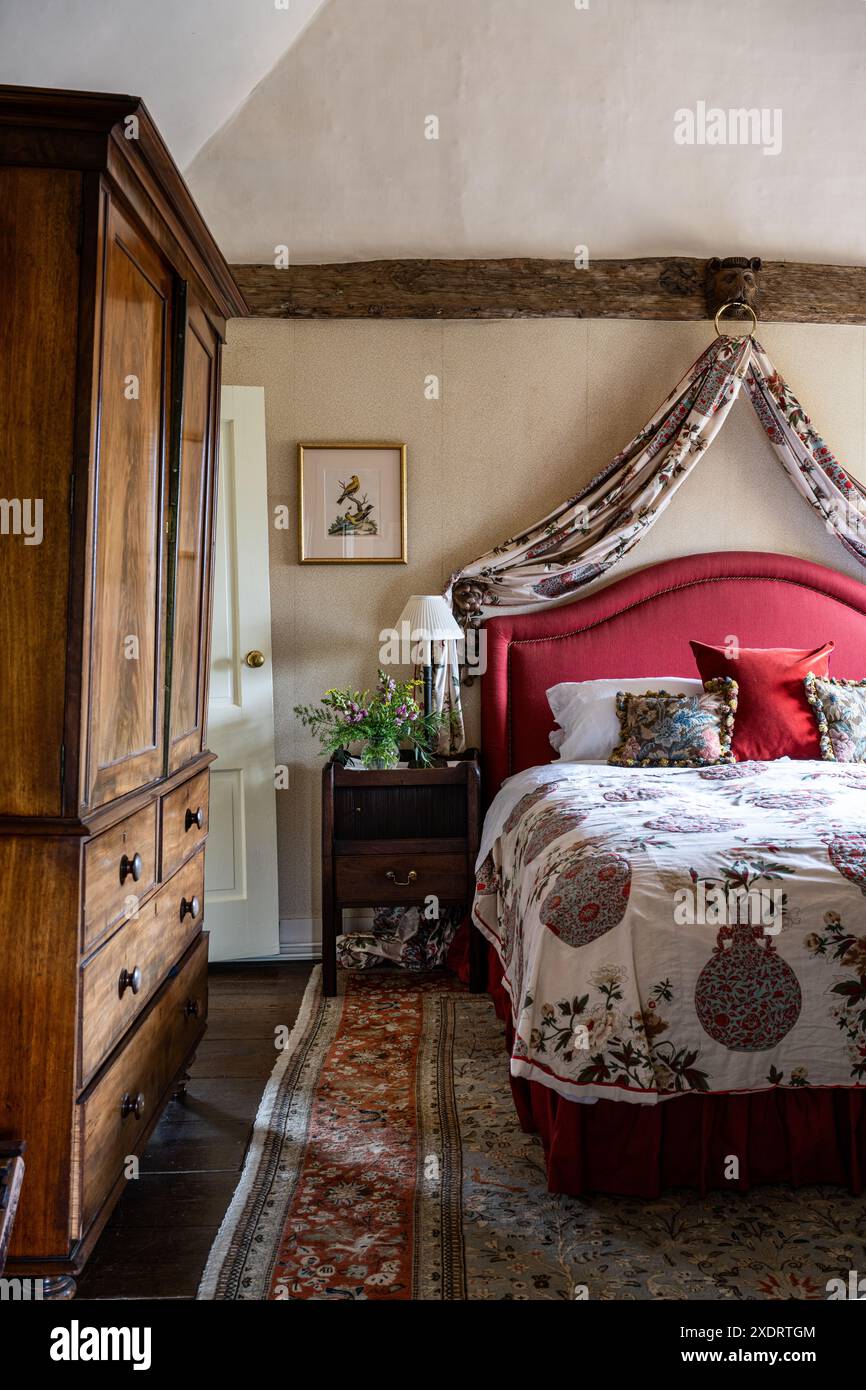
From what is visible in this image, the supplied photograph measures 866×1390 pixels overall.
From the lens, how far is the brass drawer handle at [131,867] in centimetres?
188

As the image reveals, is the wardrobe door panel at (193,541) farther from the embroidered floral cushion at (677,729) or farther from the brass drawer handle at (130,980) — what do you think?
the embroidered floral cushion at (677,729)

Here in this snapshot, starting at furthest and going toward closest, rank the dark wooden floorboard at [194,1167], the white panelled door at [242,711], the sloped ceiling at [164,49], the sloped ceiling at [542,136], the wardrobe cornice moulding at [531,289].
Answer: the wardrobe cornice moulding at [531,289], the white panelled door at [242,711], the sloped ceiling at [542,136], the sloped ceiling at [164,49], the dark wooden floorboard at [194,1167]

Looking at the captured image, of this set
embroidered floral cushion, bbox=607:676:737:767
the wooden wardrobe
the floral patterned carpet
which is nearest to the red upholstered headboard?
embroidered floral cushion, bbox=607:676:737:767

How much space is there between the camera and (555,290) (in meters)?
3.98

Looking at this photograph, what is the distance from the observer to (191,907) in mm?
2521

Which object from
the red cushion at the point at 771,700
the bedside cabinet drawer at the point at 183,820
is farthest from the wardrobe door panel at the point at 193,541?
the red cushion at the point at 771,700

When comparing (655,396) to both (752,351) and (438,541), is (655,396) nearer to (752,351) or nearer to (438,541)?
(752,351)

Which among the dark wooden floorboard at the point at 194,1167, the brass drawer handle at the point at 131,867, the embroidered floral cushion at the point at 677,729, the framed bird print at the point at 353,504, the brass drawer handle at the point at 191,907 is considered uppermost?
the framed bird print at the point at 353,504

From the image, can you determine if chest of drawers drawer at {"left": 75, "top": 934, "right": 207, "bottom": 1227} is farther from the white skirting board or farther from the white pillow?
the white pillow

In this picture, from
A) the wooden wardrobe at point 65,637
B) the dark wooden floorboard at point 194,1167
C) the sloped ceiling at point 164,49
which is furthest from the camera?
the sloped ceiling at point 164,49

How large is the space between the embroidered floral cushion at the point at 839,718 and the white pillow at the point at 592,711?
41 centimetres

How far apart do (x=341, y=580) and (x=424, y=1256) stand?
2623mm

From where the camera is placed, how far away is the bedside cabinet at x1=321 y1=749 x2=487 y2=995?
3.48 metres

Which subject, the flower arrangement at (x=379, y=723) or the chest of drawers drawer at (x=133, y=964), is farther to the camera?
the flower arrangement at (x=379, y=723)
